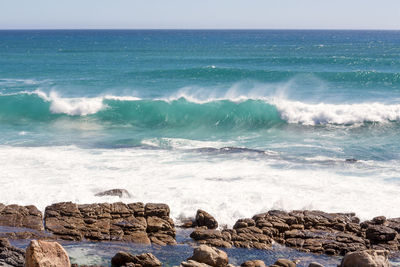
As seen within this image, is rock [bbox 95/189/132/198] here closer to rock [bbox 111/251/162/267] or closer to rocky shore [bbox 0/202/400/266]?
rocky shore [bbox 0/202/400/266]

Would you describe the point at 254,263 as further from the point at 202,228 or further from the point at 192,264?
the point at 202,228

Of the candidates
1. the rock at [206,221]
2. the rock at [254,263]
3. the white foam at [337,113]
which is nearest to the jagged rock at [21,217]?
the rock at [206,221]

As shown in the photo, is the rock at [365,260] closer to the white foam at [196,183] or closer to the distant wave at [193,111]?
the white foam at [196,183]

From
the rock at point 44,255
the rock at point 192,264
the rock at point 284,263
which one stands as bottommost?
the rock at point 284,263

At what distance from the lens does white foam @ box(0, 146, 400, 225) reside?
1307 cm

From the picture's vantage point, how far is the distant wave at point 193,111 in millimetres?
24688

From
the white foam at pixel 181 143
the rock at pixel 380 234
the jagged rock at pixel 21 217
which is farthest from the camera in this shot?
the white foam at pixel 181 143

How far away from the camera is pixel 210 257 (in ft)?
30.1

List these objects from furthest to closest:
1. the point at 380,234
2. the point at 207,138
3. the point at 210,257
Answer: the point at 207,138 → the point at 380,234 → the point at 210,257

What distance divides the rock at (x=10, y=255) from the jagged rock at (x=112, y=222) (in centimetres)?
160

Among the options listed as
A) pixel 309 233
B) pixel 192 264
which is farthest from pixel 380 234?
pixel 192 264

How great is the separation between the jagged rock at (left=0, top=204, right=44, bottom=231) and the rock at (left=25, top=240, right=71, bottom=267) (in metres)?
3.17

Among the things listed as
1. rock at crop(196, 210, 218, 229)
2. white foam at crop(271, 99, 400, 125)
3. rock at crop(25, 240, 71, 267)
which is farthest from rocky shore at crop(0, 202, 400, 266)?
white foam at crop(271, 99, 400, 125)

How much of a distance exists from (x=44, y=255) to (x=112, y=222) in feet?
11.7
